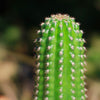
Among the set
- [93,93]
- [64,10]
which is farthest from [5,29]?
[93,93]

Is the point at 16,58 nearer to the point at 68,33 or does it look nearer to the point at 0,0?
the point at 0,0

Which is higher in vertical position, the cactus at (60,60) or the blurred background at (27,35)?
the blurred background at (27,35)

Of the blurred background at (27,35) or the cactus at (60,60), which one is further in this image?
the blurred background at (27,35)

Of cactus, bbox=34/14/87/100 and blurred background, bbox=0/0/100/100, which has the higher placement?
blurred background, bbox=0/0/100/100

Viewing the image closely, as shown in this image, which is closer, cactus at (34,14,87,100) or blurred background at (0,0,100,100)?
cactus at (34,14,87,100)
